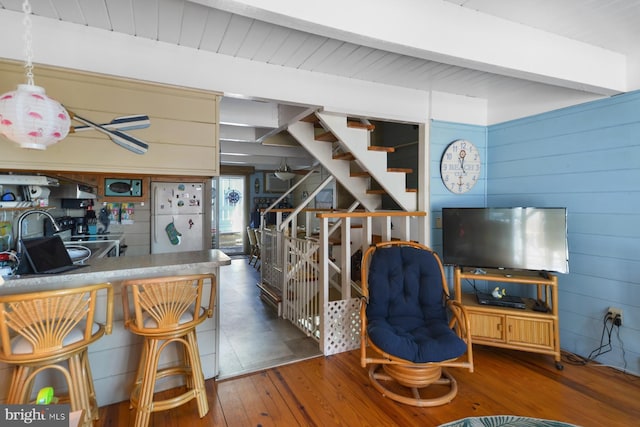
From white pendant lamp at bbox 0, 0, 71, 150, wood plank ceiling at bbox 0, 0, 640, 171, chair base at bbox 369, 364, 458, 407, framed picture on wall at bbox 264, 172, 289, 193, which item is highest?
wood plank ceiling at bbox 0, 0, 640, 171

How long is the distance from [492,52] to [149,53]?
2.24 meters

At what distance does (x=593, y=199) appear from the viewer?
9.00ft

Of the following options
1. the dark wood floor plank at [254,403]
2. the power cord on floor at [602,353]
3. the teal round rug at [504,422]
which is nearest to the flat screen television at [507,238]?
the power cord on floor at [602,353]

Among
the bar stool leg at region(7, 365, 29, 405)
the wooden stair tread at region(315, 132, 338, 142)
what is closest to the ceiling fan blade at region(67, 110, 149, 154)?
the bar stool leg at region(7, 365, 29, 405)

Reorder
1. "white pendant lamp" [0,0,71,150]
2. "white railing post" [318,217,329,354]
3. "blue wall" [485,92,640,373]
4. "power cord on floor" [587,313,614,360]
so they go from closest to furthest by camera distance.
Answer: "white pendant lamp" [0,0,71,150], "blue wall" [485,92,640,373], "power cord on floor" [587,313,614,360], "white railing post" [318,217,329,354]

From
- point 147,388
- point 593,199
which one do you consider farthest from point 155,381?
point 593,199

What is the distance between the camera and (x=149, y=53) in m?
2.22

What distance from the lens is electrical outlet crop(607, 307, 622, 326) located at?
8.49ft

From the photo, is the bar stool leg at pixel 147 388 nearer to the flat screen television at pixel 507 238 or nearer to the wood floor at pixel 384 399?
the wood floor at pixel 384 399

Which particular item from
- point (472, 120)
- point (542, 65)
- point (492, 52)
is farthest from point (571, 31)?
point (472, 120)

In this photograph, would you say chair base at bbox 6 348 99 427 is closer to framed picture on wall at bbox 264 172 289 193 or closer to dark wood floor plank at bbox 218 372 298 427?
dark wood floor plank at bbox 218 372 298 427

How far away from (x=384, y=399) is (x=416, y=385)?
24 centimetres

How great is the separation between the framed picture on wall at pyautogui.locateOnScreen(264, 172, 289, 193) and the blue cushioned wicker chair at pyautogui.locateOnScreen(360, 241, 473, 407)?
5.76 metres

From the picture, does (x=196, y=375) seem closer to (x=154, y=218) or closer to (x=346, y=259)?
(x=346, y=259)
